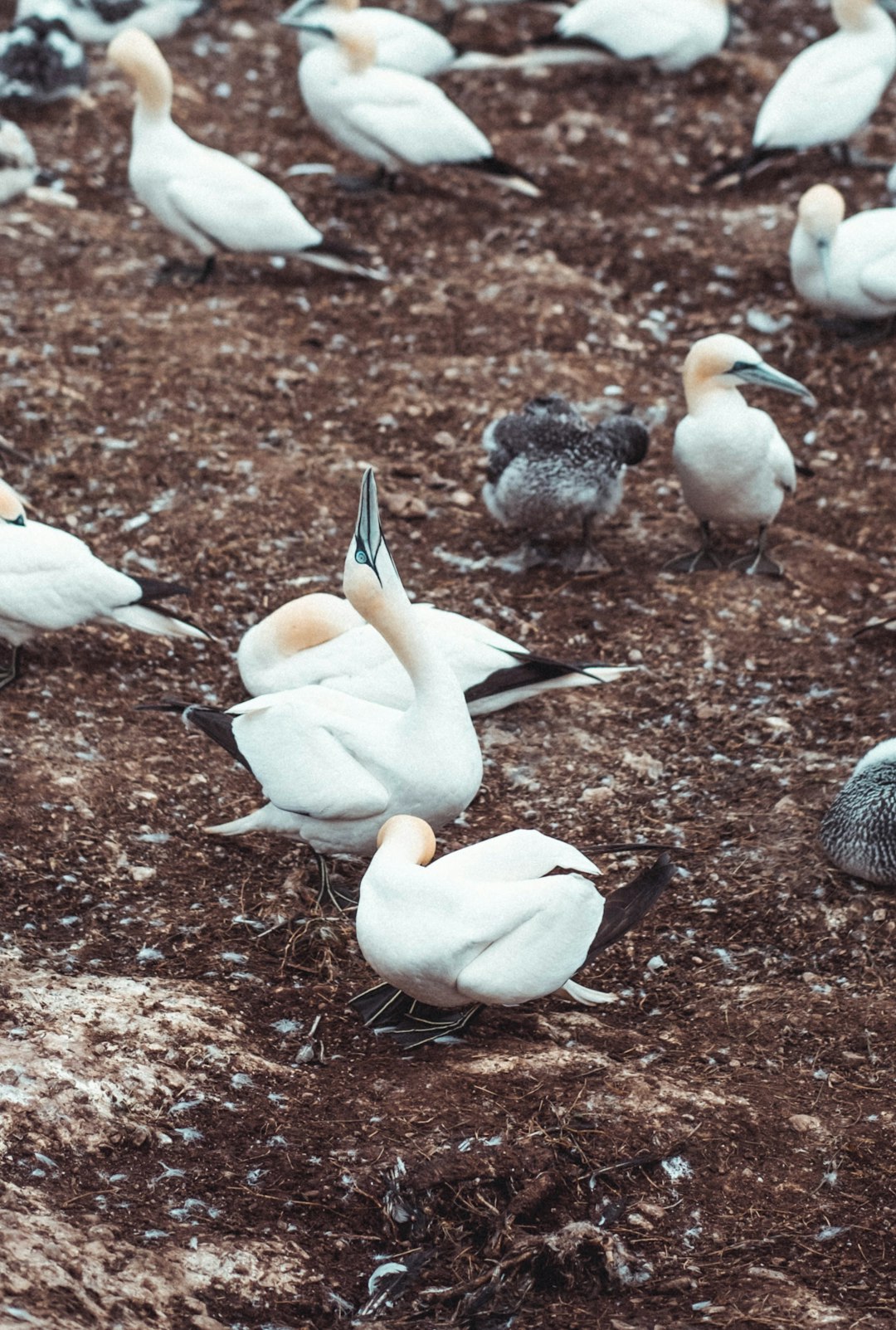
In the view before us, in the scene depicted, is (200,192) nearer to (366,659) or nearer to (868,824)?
(366,659)

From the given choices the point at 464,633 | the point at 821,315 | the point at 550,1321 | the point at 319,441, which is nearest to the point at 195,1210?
the point at 550,1321

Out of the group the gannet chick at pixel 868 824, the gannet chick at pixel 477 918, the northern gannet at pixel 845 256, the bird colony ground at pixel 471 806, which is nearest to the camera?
the bird colony ground at pixel 471 806

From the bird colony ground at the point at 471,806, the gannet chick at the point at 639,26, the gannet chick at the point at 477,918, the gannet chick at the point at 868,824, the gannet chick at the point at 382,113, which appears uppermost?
the gannet chick at the point at 639,26

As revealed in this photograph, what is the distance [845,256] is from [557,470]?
7.24ft

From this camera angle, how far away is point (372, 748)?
3.75 meters

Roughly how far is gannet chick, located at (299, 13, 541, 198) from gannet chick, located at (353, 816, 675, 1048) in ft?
18.4

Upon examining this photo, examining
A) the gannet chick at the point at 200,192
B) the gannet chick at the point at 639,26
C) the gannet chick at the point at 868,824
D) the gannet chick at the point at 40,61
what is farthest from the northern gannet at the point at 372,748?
the gannet chick at the point at 639,26

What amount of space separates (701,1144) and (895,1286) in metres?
0.46

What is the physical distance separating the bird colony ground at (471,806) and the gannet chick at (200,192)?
0.26 metres

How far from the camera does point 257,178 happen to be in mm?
7465

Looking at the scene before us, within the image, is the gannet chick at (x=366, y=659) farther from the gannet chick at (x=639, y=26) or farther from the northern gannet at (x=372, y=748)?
the gannet chick at (x=639, y=26)

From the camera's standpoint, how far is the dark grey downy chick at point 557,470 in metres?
5.47

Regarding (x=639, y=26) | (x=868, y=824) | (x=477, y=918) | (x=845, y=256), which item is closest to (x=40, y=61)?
(x=639, y=26)

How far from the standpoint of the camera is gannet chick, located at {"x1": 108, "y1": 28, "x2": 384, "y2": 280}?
24.0 feet
